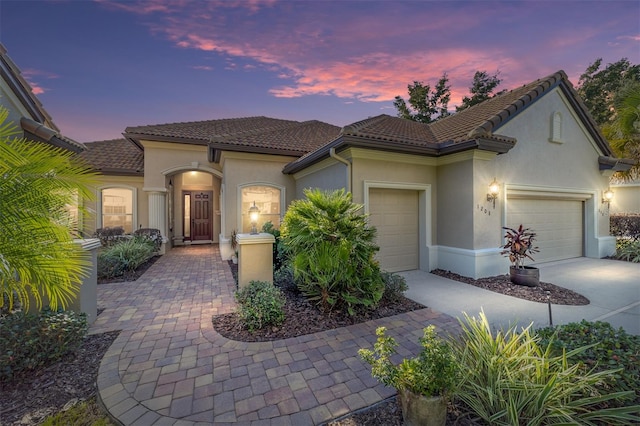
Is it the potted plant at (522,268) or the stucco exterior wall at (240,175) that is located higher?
the stucco exterior wall at (240,175)

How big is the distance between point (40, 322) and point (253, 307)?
249 cm

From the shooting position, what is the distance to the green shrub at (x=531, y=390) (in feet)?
6.48

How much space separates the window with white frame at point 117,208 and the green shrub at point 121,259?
12.5ft

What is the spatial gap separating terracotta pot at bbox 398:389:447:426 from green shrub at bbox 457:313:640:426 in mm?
346

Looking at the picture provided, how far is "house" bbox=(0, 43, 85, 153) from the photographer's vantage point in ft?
17.1

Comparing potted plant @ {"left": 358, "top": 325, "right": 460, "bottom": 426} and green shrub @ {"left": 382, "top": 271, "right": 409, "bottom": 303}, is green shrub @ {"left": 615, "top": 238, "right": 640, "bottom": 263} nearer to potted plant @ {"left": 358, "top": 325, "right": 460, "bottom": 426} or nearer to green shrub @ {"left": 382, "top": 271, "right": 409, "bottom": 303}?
green shrub @ {"left": 382, "top": 271, "right": 409, "bottom": 303}

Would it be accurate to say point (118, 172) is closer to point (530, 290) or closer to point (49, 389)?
point (49, 389)

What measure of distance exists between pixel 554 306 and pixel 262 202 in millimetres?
8587

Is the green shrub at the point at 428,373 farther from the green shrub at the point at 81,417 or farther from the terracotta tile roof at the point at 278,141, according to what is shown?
the terracotta tile roof at the point at 278,141

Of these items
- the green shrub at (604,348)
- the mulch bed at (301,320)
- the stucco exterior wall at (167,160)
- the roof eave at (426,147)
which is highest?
the stucco exterior wall at (167,160)

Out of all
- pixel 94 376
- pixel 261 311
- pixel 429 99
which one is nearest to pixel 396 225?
pixel 261 311

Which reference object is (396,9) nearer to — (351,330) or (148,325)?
(351,330)

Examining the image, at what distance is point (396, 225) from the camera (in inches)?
286

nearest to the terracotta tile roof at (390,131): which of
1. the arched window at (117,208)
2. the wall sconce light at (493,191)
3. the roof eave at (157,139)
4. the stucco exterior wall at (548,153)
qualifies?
the wall sconce light at (493,191)
